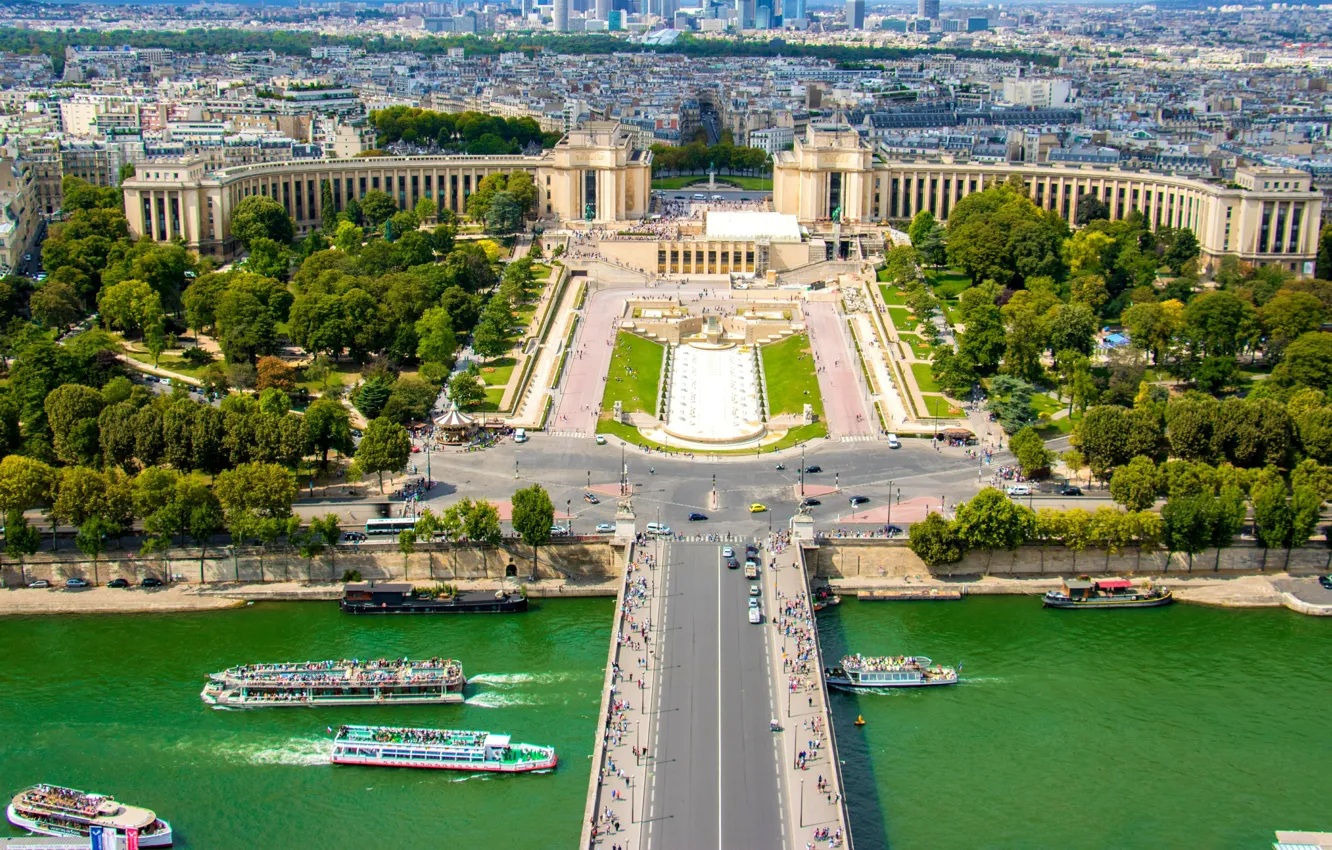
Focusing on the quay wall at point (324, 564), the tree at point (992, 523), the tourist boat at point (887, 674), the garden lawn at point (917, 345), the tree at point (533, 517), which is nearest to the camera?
the tourist boat at point (887, 674)

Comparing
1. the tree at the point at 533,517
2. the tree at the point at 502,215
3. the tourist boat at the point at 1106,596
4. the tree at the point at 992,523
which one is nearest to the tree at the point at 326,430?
the tree at the point at 533,517

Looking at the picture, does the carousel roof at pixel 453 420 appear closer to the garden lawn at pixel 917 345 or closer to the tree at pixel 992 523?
the tree at pixel 992 523

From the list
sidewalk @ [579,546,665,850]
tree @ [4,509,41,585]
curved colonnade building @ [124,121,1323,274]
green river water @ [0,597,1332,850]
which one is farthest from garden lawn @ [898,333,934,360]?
tree @ [4,509,41,585]

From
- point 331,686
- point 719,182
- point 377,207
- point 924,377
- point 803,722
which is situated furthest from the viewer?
point 719,182

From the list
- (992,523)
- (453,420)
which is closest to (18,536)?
(453,420)

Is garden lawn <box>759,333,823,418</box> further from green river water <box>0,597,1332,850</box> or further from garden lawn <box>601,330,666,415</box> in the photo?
green river water <box>0,597,1332,850</box>

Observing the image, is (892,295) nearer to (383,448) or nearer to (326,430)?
(383,448)

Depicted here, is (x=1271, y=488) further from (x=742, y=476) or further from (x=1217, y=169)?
(x=1217, y=169)
